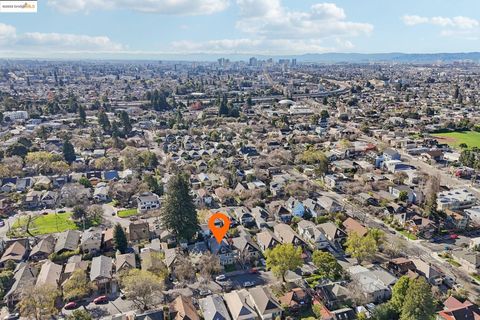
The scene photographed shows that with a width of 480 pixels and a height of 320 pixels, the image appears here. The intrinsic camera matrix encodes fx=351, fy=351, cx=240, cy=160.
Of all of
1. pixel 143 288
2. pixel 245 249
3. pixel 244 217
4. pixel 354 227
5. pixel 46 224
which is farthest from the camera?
pixel 46 224

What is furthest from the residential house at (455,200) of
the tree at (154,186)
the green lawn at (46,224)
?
the green lawn at (46,224)

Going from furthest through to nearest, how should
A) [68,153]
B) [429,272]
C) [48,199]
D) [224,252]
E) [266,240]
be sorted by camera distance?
[68,153] < [48,199] < [266,240] < [224,252] < [429,272]

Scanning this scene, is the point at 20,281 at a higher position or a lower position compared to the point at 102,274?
lower

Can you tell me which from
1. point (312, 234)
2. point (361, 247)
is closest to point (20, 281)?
point (312, 234)

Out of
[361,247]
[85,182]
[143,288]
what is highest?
[85,182]

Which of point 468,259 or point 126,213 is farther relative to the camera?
point 126,213

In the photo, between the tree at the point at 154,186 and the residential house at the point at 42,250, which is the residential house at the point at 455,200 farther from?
the residential house at the point at 42,250

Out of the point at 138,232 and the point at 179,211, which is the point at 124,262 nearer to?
the point at 138,232

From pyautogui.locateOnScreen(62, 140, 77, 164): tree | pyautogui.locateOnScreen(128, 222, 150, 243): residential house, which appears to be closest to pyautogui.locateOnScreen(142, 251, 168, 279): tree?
pyautogui.locateOnScreen(128, 222, 150, 243): residential house
